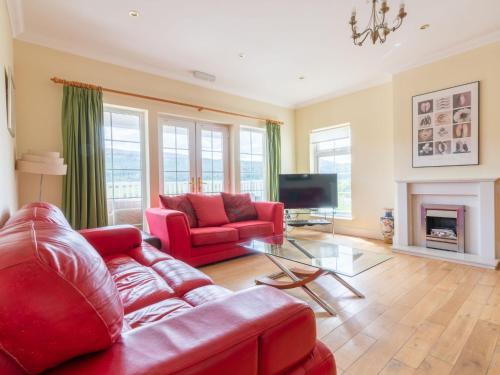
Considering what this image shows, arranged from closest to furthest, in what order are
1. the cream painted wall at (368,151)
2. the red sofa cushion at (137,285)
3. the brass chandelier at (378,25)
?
1. the red sofa cushion at (137,285)
2. the brass chandelier at (378,25)
3. the cream painted wall at (368,151)

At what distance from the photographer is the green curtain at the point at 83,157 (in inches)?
119

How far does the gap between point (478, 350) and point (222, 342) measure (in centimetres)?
179

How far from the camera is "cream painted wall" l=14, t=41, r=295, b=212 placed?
9.41 feet

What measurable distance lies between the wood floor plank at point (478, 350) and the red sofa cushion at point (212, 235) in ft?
7.63

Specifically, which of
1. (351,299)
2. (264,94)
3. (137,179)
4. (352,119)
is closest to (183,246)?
(137,179)

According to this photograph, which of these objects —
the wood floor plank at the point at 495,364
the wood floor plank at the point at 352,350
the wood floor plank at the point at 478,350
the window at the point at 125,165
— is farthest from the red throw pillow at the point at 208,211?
the wood floor plank at the point at 495,364

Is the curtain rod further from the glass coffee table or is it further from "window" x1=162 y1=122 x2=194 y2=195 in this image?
the glass coffee table

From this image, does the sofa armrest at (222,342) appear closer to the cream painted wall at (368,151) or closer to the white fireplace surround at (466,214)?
the white fireplace surround at (466,214)

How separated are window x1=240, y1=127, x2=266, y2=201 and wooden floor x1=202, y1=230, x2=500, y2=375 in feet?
6.89

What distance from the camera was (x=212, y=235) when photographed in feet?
10.3

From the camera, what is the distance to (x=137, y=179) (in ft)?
12.3

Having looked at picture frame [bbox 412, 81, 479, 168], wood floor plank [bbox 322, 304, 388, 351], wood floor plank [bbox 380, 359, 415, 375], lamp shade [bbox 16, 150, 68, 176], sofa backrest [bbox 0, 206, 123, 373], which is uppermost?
picture frame [bbox 412, 81, 479, 168]

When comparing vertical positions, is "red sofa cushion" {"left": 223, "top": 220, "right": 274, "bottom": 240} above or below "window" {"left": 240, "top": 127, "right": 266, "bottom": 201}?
below

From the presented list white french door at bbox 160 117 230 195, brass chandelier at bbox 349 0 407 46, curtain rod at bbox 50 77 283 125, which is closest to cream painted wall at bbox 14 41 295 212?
curtain rod at bbox 50 77 283 125
